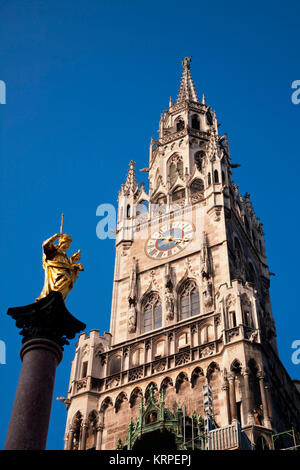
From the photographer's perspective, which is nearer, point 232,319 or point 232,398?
point 232,398

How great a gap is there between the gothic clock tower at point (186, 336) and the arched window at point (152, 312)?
80mm

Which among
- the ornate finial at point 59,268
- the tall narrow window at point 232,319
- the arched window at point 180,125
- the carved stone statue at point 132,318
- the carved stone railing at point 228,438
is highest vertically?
the arched window at point 180,125

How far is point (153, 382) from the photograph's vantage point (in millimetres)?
37719

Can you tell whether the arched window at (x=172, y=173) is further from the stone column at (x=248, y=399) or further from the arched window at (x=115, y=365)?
the stone column at (x=248, y=399)

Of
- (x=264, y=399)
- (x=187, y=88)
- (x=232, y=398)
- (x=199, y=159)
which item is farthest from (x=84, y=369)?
(x=187, y=88)

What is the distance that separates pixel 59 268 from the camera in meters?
24.4

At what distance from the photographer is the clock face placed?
47.0 metres

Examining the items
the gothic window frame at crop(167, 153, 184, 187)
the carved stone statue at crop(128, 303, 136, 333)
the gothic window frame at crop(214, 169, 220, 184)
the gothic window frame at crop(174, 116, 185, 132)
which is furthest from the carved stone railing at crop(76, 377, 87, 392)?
the gothic window frame at crop(174, 116, 185, 132)

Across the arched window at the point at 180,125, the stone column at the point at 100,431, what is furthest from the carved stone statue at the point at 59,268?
the arched window at the point at 180,125

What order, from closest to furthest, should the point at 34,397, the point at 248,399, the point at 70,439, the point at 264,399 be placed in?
the point at 34,397, the point at 248,399, the point at 264,399, the point at 70,439

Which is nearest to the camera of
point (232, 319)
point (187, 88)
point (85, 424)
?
point (85, 424)

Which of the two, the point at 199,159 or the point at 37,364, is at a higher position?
the point at 199,159

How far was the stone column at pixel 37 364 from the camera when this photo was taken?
63.0 feet

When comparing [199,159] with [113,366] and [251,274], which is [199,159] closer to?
[251,274]
